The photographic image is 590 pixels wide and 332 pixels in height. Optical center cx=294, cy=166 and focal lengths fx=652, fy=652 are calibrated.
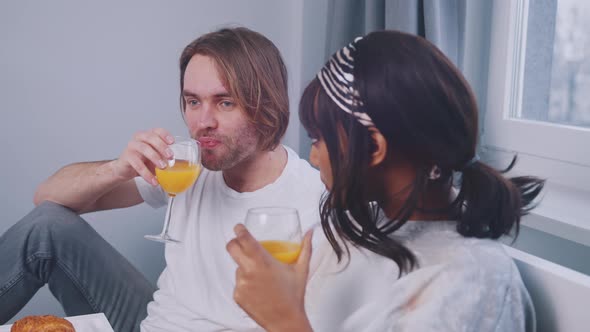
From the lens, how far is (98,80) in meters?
2.62

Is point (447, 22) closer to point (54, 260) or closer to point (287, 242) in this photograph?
point (287, 242)

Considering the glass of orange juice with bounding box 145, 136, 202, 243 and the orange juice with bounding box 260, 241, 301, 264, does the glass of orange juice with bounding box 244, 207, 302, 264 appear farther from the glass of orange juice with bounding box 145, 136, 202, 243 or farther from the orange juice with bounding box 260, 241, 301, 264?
the glass of orange juice with bounding box 145, 136, 202, 243

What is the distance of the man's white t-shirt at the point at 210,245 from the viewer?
165 cm

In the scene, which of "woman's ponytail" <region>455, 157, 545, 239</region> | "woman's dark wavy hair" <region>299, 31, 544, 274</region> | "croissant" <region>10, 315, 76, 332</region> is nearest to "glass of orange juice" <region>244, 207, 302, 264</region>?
"woman's dark wavy hair" <region>299, 31, 544, 274</region>

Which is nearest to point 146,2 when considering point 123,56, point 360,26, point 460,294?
point 123,56

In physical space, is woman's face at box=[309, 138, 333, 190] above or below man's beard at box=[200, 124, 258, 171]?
above

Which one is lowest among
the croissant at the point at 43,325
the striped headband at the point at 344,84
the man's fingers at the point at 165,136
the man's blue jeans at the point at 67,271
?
the man's blue jeans at the point at 67,271

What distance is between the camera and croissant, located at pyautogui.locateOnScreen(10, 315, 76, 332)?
1.15 m

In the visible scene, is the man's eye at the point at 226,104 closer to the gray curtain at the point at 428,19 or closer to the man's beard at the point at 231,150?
the man's beard at the point at 231,150

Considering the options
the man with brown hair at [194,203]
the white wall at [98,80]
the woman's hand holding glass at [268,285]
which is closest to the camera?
the woman's hand holding glass at [268,285]

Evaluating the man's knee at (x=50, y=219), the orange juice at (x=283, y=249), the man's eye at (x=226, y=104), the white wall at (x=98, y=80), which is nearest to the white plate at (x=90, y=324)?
the orange juice at (x=283, y=249)

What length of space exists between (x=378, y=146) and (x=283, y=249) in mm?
229

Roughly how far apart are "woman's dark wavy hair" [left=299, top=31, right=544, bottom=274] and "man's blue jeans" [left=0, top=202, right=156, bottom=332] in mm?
945

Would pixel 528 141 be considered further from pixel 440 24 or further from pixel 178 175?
pixel 178 175
